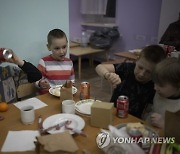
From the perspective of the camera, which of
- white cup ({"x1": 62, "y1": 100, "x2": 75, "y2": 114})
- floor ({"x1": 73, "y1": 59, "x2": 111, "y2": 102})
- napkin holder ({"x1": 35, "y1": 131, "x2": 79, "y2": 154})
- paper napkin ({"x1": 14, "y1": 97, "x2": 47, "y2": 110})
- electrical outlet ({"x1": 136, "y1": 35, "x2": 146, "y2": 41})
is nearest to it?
napkin holder ({"x1": 35, "y1": 131, "x2": 79, "y2": 154})

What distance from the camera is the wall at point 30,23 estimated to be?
176 centimetres

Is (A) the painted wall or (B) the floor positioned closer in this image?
(B) the floor

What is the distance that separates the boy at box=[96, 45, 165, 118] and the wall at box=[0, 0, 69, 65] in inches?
29.0

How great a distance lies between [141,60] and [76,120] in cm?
55

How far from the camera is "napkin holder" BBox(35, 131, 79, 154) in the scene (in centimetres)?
82

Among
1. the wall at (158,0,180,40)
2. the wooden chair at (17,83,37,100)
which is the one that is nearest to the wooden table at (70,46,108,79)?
the wall at (158,0,180,40)

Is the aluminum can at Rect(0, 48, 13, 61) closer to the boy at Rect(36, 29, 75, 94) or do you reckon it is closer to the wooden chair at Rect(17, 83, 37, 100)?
the wooden chair at Rect(17, 83, 37, 100)

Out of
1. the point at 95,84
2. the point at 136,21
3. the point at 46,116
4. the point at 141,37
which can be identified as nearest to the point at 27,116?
the point at 46,116

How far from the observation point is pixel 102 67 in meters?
1.55

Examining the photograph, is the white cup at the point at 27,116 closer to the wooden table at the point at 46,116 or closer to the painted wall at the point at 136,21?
the wooden table at the point at 46,116

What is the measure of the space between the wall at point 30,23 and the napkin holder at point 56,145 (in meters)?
1.17

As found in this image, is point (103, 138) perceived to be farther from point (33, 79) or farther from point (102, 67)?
point (33, 79)

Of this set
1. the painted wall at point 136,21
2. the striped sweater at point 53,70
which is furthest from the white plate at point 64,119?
the painted wall at point 136,21

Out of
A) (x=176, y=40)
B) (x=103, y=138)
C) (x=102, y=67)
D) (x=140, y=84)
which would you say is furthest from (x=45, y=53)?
(x=176, y=40)
